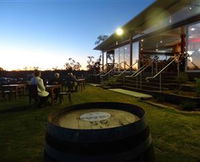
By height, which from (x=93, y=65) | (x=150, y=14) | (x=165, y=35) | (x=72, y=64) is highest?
(x=150, y=14)

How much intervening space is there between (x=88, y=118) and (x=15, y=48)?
31.6 m

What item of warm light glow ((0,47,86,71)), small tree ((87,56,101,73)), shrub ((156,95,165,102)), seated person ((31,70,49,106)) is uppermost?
warm light glow ((0,47,86,71))

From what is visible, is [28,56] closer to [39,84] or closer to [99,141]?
[39,84]

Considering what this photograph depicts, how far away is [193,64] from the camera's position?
10.7m

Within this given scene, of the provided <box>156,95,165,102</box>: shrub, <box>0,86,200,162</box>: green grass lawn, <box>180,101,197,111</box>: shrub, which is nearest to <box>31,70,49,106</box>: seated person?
<box>0,86,200,162</box>: green grass lawn

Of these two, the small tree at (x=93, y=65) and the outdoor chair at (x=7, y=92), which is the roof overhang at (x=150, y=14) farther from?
the outdoor chair at (x=7, y=92)

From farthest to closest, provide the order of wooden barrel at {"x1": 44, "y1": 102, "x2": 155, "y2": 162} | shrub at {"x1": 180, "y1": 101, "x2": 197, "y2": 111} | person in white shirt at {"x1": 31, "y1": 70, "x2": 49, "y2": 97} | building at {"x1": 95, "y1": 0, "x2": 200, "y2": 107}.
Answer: building at {"x1": 95, "y1": 0, "x2": 200, "y2": 107} → person in white shirt at {"x1": 31, "y1": 70, "x2": 49, "y2": 97} → shrub at {"x1": 180, "y1": 101, "x2": 197, "y2": 111} → wooden barrel at {"x1": 44, "y1": 102, "x2": 155, "y2": 162}

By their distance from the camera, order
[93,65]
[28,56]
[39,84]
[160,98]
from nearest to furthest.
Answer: [39,84] → [160,98] → [93,65] → [28,56]

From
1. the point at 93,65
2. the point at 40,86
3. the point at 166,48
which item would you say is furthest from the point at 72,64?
the point at 40,86

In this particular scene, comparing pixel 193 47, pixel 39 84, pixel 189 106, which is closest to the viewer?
pixel 189 106

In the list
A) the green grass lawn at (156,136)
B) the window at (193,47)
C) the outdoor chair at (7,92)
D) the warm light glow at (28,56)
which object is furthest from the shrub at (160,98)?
the warm light glow at (28,56)

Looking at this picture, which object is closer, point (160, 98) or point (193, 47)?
point (160, 98)

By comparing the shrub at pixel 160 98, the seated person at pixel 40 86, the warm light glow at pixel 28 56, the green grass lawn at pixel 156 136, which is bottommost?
the green grass lawn at pixel 156 136

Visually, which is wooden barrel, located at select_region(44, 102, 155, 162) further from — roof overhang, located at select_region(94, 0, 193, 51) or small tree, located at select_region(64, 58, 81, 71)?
small tree, located at select_region(64, 58, 81, 71)
